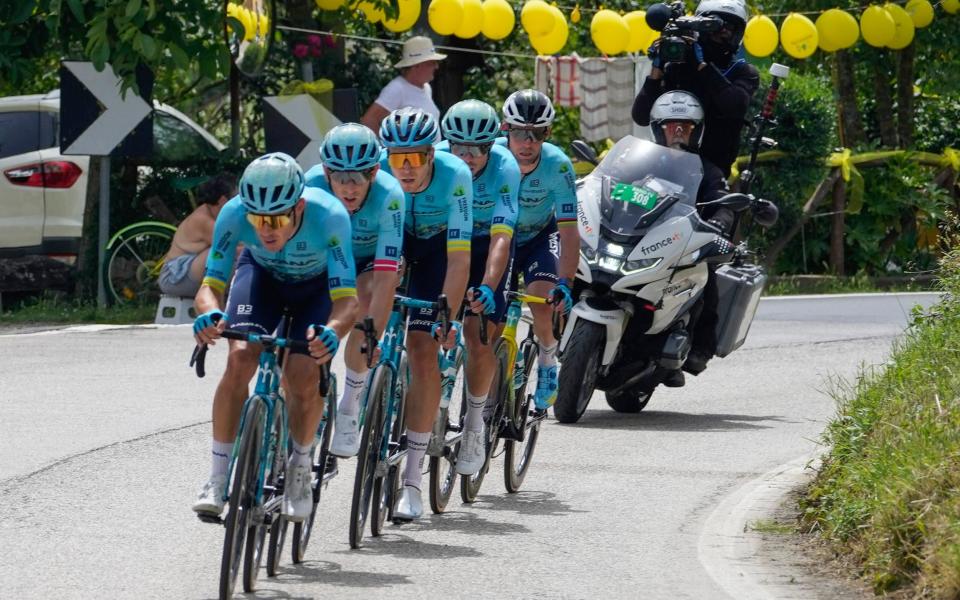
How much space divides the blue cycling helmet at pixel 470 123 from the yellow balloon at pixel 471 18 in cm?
1092

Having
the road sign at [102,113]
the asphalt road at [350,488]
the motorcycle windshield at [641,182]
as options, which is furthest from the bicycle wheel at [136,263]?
the motorcycle windshield at [641,182]

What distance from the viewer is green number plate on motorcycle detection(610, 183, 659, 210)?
11664 mm

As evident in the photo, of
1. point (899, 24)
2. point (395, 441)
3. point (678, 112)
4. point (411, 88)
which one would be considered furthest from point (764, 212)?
point (899, 24)

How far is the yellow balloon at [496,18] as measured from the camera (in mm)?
20125

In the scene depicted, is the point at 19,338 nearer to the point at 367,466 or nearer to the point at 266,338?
the point at 367,466

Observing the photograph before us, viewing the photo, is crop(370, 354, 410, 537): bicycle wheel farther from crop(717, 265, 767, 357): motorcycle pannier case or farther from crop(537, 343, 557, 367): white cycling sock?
crop(717, 265, 767, 357): motorcycle pannier case

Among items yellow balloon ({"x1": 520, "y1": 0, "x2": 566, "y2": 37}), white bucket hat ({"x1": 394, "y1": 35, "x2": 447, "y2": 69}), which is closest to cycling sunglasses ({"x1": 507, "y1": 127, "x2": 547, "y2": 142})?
white bucket hat ({"x1": 394, "y1": 35, "x2": 447, "y2": 69})

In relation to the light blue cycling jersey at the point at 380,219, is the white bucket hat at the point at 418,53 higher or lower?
higher

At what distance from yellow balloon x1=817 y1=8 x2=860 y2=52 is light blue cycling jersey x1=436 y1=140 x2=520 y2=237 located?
41.9 feet

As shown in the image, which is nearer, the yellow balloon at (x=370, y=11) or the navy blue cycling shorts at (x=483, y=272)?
the navy blue cycling shorts at (x=483, y=272)

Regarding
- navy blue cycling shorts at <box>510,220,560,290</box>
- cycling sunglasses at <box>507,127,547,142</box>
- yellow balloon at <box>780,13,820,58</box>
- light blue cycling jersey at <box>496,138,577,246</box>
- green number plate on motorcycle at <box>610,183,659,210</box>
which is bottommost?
navy blue cycling shorts at <box>510,220,560,290</box>

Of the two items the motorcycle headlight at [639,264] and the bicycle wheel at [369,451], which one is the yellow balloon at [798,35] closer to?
the motorcycle headlight at [639,264]

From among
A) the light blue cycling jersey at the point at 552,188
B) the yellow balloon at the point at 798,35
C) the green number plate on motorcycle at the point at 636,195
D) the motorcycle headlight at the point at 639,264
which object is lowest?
the motorcycle headlight at the point at 639,264

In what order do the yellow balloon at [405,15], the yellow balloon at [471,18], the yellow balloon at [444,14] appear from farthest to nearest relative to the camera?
the yellow balloon at [471,18] < the yellow balloon at [444,14] < the yellow balloon at [405,15]
